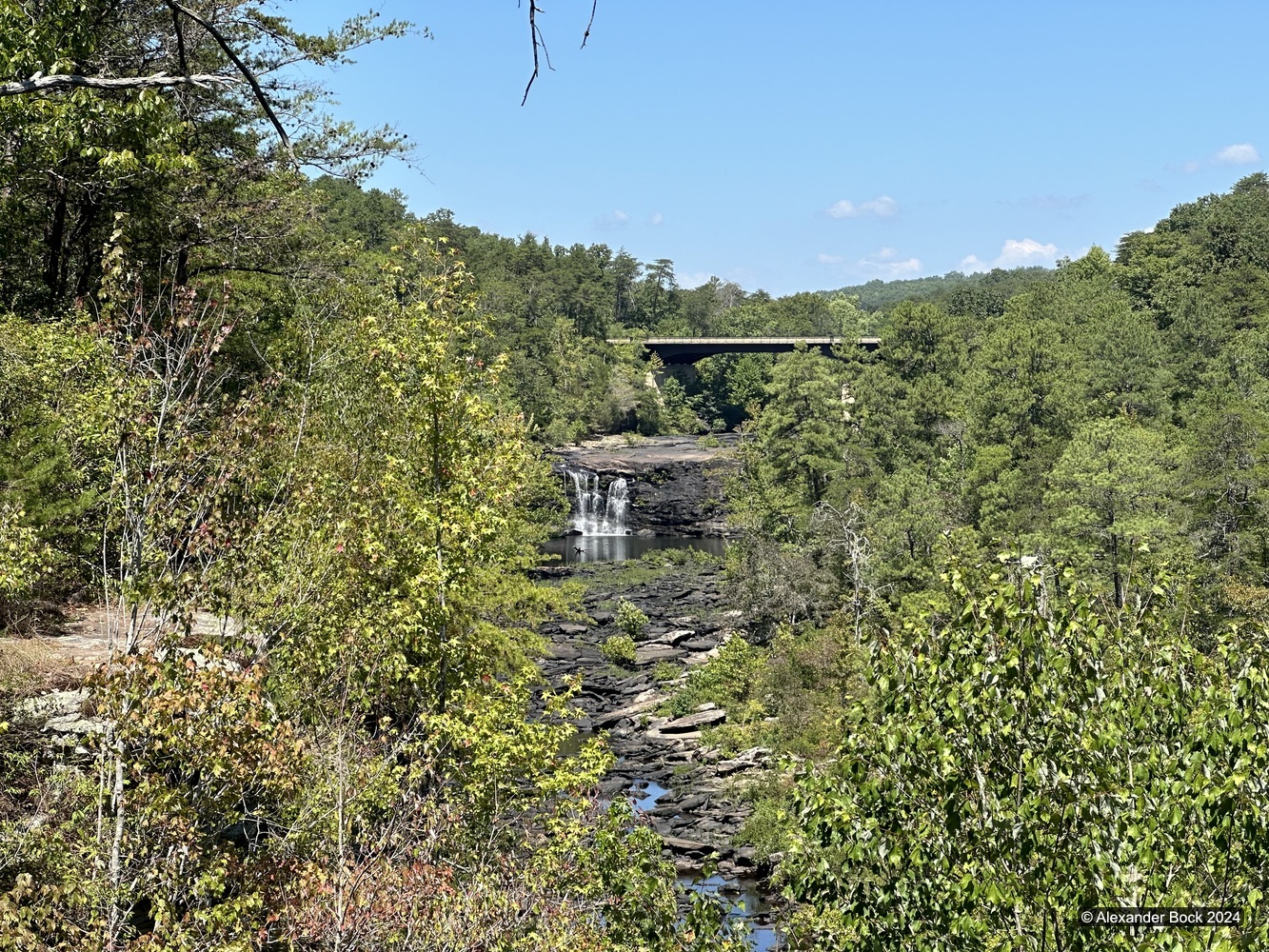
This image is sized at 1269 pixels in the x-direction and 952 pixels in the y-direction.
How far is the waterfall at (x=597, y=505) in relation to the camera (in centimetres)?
6731

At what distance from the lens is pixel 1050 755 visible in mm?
6199

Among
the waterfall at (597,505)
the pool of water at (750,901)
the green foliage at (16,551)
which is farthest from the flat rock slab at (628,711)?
the waterfall at (597,505)

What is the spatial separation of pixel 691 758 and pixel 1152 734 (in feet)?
74.2

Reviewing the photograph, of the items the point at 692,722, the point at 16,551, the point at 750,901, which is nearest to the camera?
the point at 16,551

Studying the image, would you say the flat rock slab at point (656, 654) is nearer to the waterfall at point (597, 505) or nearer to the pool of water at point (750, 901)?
the pool of water at point (750, 901)

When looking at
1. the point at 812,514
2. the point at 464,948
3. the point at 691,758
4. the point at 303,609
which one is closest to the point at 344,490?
the point at 303,609

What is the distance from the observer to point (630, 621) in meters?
40.9

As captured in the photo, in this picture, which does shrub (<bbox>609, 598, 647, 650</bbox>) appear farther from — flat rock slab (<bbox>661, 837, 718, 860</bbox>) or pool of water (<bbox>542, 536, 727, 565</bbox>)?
flat rock slab (<bbox>661, 837, 718, 860</bbox>)

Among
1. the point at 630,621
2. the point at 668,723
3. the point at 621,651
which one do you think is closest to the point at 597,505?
the point at 630,621

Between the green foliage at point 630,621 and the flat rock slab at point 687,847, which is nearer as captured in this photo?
the flat rock slab at point 687,847

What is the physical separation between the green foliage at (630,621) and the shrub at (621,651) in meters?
2.30

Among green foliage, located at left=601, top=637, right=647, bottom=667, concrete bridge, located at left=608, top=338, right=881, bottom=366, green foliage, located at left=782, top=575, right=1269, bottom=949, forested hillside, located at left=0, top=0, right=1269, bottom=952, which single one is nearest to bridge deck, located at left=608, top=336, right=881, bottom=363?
concrete bridge, located at left=608, top=338, right=881, bottom=366

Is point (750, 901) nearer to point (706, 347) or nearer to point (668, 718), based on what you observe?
point (668, 718)

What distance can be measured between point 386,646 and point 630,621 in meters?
28.7
